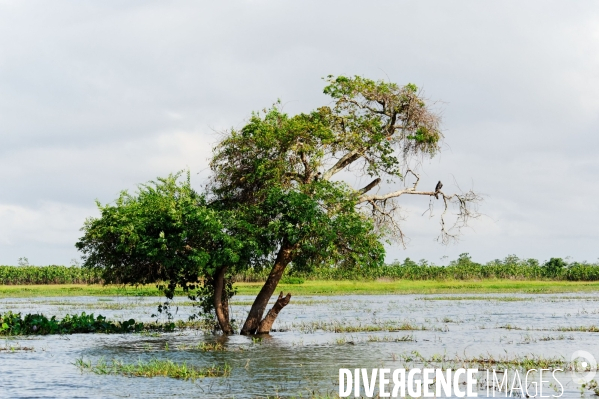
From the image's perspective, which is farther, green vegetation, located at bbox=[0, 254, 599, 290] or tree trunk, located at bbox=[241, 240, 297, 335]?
green vegetation, located at bbox=[0, 254, 599, 290]

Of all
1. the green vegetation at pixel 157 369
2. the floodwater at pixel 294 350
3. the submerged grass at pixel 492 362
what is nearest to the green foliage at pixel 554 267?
the floodwater at pixel 294 350

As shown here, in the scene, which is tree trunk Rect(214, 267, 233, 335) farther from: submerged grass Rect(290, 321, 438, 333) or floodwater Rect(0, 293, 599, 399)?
submerged grass Rect(290, 321, 438, 333)

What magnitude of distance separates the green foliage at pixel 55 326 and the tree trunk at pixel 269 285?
4.73m

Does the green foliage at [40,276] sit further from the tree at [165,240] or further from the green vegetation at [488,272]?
the tree at [165,240]

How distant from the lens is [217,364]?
21688mm

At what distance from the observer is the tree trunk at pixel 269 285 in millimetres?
28641

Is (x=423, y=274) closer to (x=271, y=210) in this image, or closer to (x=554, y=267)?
(x=554, y=267)

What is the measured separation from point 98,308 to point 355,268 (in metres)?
24.5

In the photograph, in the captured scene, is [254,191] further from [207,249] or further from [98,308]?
[98,308]

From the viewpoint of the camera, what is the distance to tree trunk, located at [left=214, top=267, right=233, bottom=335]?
2916cm

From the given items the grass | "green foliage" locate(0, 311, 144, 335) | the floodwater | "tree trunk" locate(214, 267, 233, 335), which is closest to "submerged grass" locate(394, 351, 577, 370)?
the floodwater

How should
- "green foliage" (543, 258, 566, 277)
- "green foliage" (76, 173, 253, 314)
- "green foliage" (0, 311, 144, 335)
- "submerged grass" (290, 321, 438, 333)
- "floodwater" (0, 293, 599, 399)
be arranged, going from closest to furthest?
"floodwater" (0, 293, 599, 399) → "green foliage" (76, 173, 253, 314) → "green foliage" (0, 311, 144, 335) → "submerged grass" (290, 321, 438, 333) → "green foliage" (543, 258, 566, 277)

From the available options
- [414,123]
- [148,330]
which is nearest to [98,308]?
[148,330]

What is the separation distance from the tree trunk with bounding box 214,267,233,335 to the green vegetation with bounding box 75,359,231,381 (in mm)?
7385
